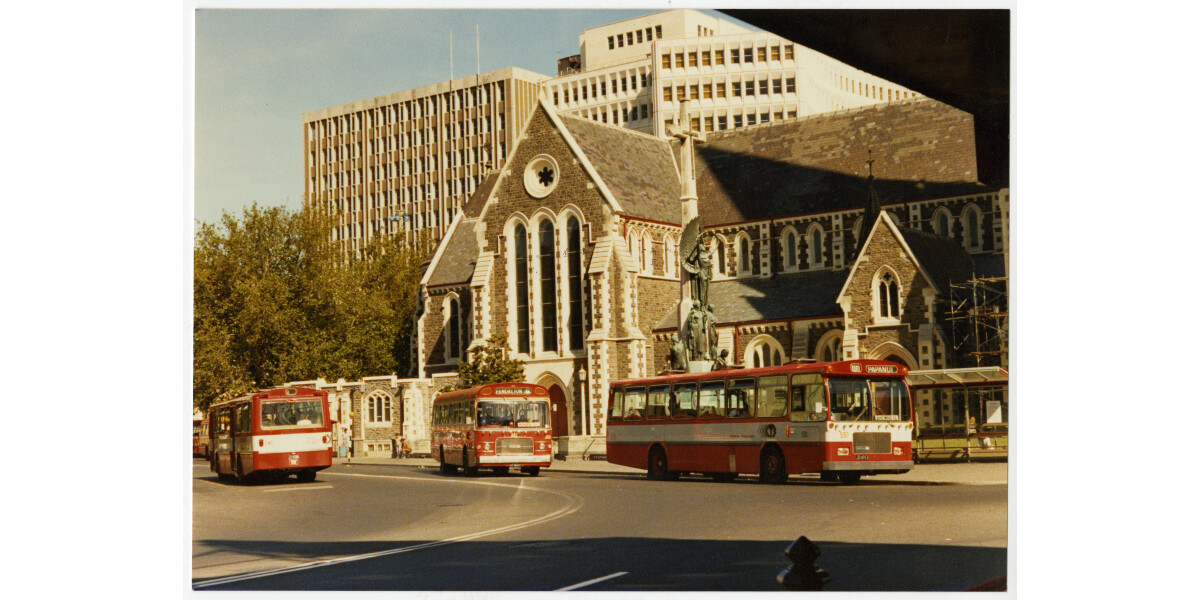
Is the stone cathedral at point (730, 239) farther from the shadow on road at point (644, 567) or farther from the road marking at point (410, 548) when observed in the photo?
the shadow on road at point (644, 567)

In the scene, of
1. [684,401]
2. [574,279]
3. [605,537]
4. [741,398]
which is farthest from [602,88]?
[605,537]

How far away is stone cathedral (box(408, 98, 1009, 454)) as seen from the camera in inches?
1770

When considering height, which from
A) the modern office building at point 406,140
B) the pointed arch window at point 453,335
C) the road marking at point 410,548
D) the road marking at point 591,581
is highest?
the modern office building at point 406,140

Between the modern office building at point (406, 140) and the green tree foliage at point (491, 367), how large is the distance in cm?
738

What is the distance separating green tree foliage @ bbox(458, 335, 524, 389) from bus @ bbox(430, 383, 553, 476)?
12.5 m

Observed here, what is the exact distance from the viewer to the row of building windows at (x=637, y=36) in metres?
42.6

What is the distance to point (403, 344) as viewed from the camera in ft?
203

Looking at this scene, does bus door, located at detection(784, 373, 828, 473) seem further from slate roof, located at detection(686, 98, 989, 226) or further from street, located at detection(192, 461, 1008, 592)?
slate roof, located at detection(686, 98, 989, 226)

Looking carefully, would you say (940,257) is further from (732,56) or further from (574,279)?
(732,56)

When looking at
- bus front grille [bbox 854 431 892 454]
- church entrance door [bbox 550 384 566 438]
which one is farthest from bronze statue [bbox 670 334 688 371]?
bus front grille [bbox 854 431 892 454]

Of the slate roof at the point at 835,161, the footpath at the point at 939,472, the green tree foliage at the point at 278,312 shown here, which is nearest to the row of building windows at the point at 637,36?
the slate roof at the point at 835,161

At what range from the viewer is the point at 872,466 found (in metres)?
25.5

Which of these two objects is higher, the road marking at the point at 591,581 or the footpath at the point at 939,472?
the road marking at the point at 591,581
